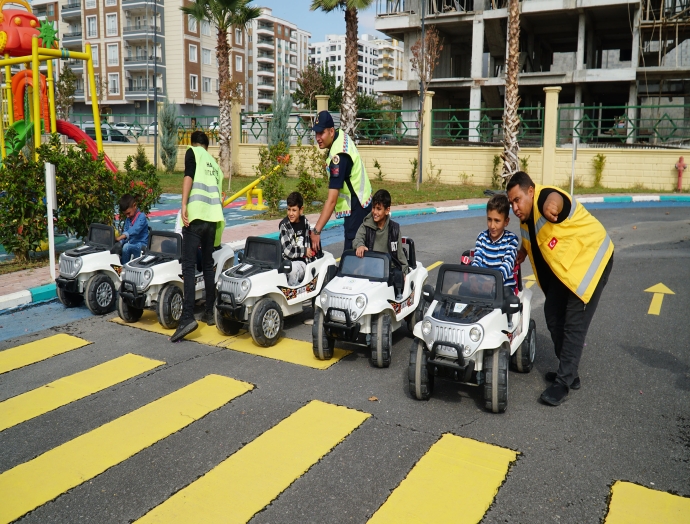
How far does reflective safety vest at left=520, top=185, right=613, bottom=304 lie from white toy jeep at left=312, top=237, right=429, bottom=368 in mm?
1530

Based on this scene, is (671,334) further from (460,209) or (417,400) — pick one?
(460,209)

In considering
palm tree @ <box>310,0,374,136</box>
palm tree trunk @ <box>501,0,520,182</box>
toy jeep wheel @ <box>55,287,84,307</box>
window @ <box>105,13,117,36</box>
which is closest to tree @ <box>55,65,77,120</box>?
window @ <box>105,13,117,36</box>

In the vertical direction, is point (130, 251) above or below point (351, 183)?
below

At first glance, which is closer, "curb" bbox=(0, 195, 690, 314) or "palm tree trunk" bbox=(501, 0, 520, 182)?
"curb" bbox=(0, 195, 690, 314)

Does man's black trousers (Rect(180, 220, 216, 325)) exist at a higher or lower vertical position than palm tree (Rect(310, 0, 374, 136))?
lower

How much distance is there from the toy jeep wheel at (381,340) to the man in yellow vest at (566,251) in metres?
1.40

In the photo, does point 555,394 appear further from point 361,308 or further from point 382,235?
point 382,235

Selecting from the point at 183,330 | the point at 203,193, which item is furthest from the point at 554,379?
the point at 203,193

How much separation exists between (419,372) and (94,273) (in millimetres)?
4357

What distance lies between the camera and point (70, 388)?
5234 millimetres

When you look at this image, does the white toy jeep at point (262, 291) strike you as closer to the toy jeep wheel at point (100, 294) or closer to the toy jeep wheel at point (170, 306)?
the toy jeep wheel at point (170, 306)

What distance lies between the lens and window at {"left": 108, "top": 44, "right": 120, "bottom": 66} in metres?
63.1

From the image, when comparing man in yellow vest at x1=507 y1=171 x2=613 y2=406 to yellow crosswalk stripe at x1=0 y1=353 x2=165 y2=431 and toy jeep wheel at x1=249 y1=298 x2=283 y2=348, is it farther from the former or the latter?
yellow crosswalk stripe at x1=0 y1=353 x2=165 y2=431

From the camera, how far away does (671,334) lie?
21.7 ft
